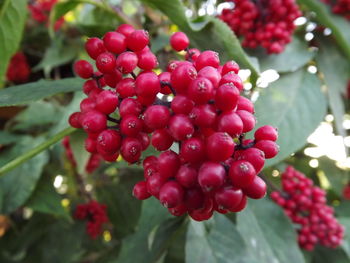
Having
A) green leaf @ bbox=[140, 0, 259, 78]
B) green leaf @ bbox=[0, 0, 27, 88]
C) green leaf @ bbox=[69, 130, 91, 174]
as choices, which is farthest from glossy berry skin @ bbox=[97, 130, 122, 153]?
green leaf @ bbox=[0, 0, 27, 88]

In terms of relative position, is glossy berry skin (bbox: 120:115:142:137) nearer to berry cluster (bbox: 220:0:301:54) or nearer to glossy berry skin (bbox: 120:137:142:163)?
glossy berry skin (bbox: 120:137:142:163)

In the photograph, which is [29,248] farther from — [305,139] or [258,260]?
[305,139]

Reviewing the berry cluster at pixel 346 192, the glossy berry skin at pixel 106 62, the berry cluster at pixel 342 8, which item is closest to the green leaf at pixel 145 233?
the glossy berry skin at pixel 106 62

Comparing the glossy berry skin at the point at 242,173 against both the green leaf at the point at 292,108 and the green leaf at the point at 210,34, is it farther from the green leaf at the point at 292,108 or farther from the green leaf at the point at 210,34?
the green leaf at the point at 292,108

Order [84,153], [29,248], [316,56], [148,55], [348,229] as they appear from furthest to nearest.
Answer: [29,248] → [348,229] → [316,56] → [84,153] → [148,55]

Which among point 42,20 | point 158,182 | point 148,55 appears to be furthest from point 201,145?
point 42,20

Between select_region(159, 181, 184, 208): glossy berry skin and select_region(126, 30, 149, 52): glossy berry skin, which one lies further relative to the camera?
select_region(126, 30, 149, 52): glossy berry skin
